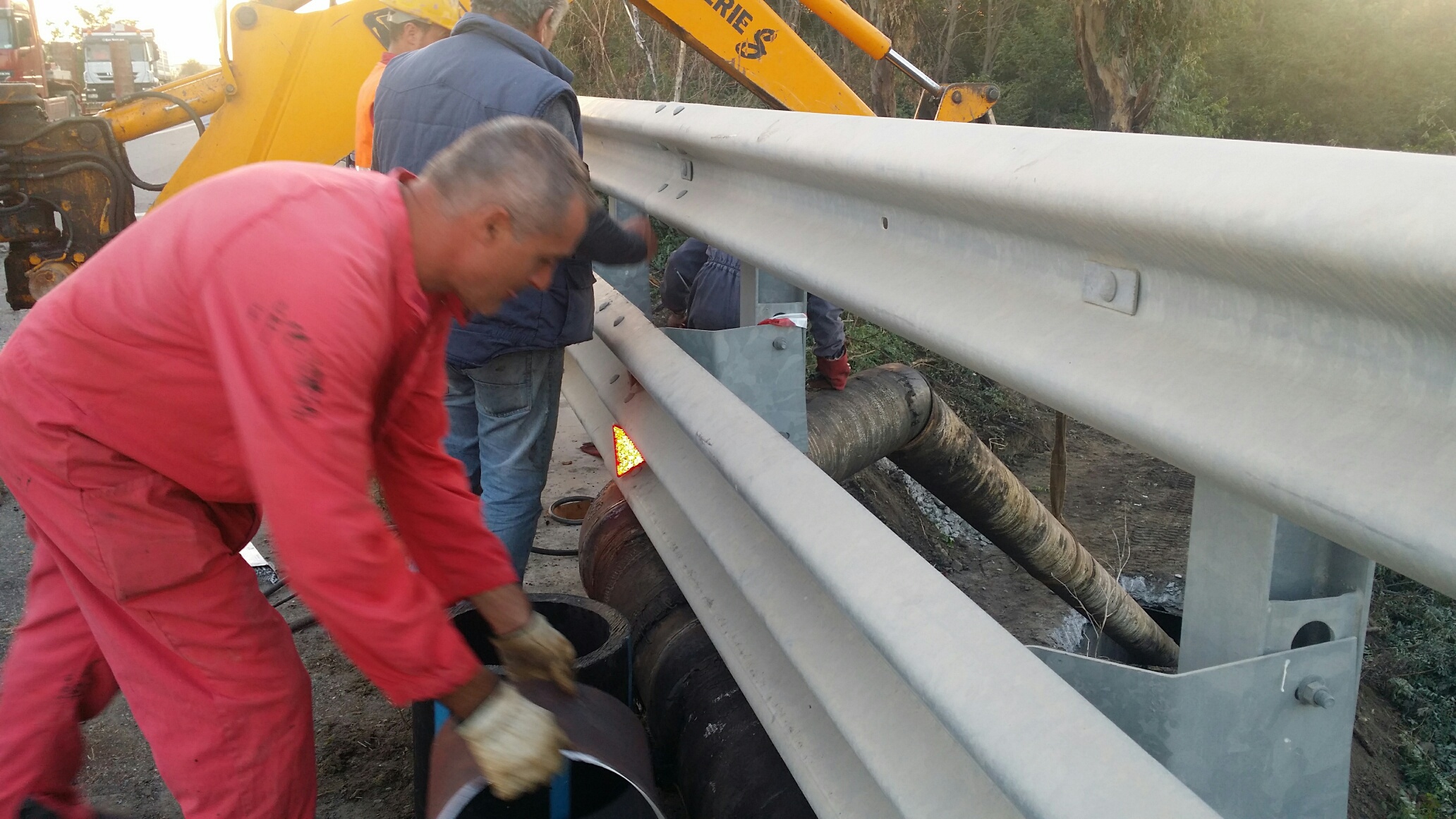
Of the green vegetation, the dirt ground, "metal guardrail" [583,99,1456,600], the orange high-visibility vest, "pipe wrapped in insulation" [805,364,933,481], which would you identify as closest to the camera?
"metal guardrail" [583,99,1456,600]

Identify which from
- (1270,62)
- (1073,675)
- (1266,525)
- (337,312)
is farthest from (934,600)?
(1270,62)

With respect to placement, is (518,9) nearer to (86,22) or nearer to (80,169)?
(80,169)

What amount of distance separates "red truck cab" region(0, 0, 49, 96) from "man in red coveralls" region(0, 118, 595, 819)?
12.9 meters

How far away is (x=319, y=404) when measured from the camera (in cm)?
158

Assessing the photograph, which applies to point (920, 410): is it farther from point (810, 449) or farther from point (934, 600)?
point (934, 600)

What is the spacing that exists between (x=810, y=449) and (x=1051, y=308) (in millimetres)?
2165

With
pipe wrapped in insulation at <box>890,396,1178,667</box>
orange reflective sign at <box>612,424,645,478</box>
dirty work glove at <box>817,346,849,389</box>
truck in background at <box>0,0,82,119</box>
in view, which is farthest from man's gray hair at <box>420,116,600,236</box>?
truck in background at <box>0,0,82,119</box>

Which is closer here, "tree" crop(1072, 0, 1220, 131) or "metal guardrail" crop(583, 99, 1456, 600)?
"metal guardrail" crop(583, 99, 1456, 600)

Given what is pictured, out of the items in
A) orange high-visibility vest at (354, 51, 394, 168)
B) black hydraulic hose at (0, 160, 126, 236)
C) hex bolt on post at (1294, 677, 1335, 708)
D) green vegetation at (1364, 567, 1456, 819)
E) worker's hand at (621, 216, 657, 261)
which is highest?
orange high-visibility vest at (354, 51, 394, 168)

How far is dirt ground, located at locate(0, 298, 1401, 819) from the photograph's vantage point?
2.92m

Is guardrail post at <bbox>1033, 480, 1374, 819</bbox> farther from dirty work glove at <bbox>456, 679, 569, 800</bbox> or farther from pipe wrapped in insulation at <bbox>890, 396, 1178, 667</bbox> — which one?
pipe wrapped in insulation at <bbox>890, 396, 1178, 667</bbox>

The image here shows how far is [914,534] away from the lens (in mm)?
5820

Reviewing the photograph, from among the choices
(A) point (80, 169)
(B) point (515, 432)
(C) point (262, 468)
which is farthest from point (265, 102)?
(C) point (262, 468)

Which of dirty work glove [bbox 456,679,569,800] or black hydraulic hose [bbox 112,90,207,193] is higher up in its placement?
black hydraulic hose [bbox 112,90,207,193]
